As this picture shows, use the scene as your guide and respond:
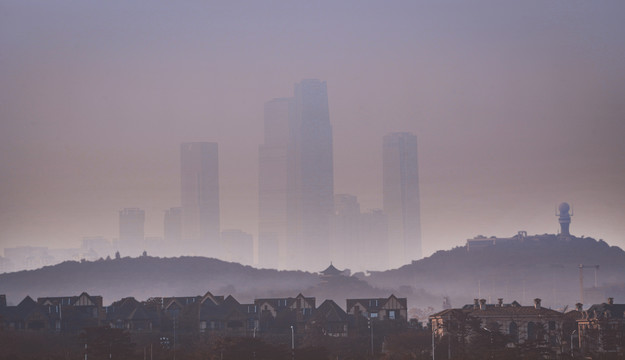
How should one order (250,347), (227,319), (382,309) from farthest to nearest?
1. (382,309)
2. (227,319)
3. (250,347)

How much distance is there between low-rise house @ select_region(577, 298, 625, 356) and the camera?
9631 cm

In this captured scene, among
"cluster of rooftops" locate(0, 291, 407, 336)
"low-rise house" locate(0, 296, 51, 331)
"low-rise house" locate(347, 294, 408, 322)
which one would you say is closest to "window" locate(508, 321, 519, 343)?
"cluster of rooftops" locate(0, 291, 407, 336)

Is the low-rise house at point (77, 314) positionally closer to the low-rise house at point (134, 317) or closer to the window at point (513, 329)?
the low-rise house at point (134, 317)

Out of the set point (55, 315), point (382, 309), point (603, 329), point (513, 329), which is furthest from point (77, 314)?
point (603, 329)

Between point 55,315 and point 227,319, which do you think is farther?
point 227,319

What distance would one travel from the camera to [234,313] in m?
114

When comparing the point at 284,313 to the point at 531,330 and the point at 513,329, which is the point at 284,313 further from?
the point at 531,330

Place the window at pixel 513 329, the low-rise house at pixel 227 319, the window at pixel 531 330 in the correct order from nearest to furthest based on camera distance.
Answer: the window at pixel 531 330 → the window at pixel 513 329 → the low-rise house at pixel 227 319

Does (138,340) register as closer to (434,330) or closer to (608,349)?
(434,330)

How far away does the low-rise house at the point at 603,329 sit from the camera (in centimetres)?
9631

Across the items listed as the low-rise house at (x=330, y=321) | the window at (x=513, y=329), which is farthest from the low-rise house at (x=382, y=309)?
the window at (x=513, y=329)

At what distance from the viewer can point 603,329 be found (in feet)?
329

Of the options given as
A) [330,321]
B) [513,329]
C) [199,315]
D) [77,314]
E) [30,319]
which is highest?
[77,314]

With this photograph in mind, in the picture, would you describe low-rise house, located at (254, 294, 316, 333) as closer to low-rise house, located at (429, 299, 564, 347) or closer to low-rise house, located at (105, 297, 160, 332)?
low-rise house, located at (105, 297, 160, 332)
